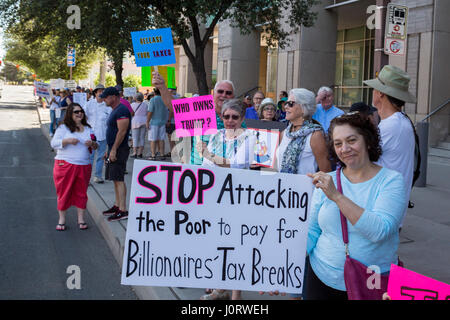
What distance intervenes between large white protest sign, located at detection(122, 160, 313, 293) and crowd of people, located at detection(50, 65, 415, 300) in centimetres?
15

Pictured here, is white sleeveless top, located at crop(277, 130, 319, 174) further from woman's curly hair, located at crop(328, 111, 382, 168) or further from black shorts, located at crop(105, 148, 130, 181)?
black shorts, located at crop(105, 148, 130, 181)

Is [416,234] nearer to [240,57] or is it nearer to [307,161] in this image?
[307,161]

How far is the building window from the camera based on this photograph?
2164cm

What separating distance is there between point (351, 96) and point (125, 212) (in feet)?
55.2

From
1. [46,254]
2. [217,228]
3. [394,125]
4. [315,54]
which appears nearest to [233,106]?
[394,125]

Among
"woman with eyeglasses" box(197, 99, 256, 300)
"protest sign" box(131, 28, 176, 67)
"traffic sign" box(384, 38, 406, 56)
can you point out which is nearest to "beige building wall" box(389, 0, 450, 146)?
"traffic sign" box(384, 38, 406, 56)

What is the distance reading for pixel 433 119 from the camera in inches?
524

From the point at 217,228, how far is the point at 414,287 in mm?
1163

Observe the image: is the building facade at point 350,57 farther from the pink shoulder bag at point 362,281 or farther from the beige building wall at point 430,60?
the pink shoulder bag at point 362,281

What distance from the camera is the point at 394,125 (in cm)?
377

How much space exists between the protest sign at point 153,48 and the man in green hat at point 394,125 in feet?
7.21

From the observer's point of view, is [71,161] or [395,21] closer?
→ [71,161]

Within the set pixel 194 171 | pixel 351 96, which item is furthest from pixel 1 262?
pixel 351 96
